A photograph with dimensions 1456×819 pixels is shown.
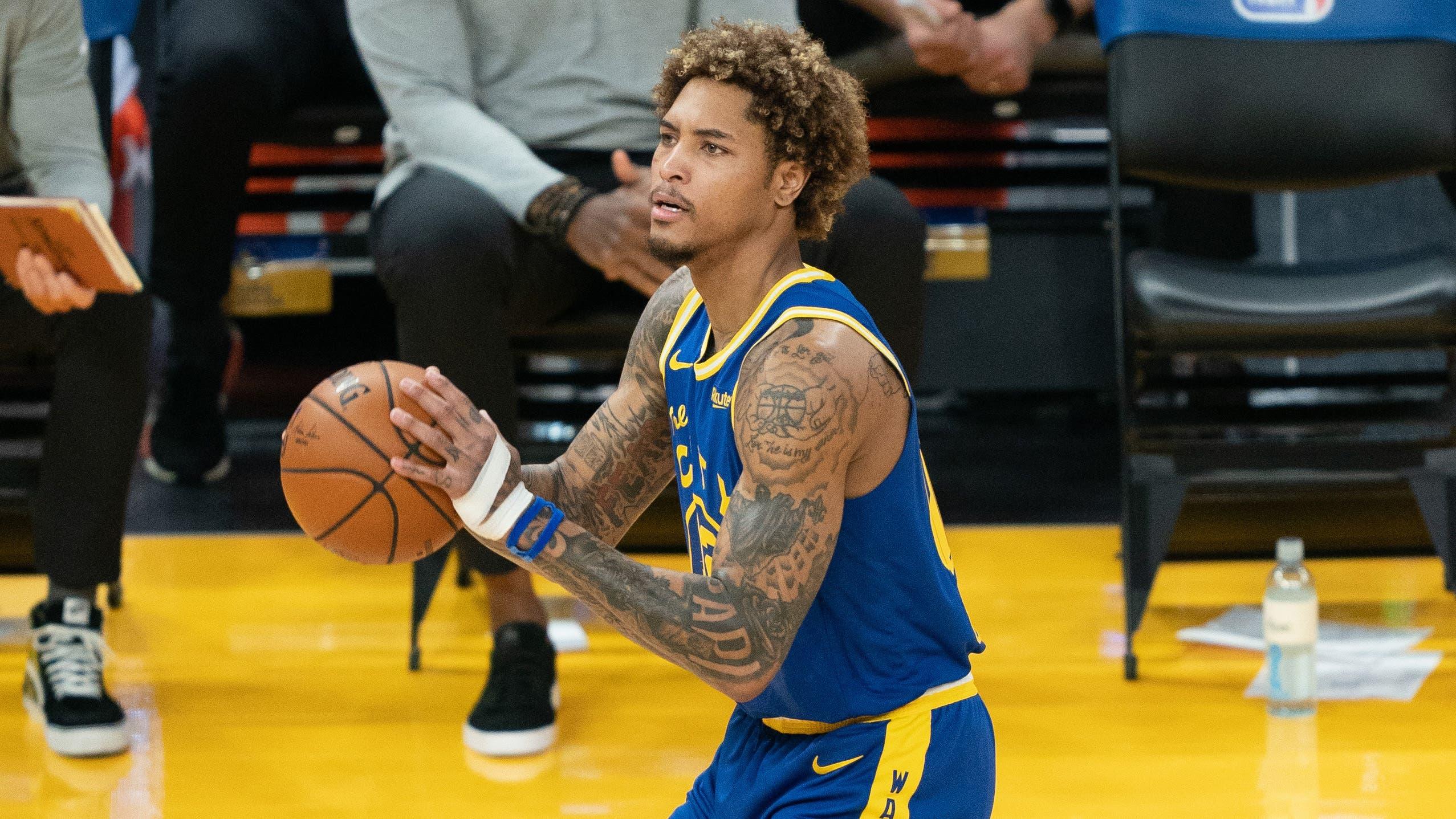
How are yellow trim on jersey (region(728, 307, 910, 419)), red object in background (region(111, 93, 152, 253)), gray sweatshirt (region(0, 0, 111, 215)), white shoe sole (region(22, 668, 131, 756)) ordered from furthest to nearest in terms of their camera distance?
red object in background (region(111, 93, 152, 253)), gray sweatshirt (region(0, 0, 111, 215)), white shoe sole (region(22, 668, 131, 756)), yellow trim on jersey (region(728, 307, 910, 419))

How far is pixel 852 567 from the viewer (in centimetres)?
178

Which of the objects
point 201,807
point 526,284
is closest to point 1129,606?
point 526,284

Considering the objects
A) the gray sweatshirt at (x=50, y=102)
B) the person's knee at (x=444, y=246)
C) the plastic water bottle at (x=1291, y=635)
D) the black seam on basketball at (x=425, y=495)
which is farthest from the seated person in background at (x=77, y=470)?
the plastic water bottle at (x=1291, y=635)

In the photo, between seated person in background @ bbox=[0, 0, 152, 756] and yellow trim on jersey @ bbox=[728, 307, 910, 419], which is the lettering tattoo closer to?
yellow trim on jersey @ bbox=[728, 307, 910, 419]

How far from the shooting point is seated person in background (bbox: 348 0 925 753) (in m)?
2.82

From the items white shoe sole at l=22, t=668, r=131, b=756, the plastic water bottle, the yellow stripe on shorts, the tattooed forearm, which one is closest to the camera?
the tattooed forearm

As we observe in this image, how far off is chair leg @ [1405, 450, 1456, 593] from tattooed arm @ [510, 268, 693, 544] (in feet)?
5.75

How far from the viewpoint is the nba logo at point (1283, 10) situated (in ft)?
10.7

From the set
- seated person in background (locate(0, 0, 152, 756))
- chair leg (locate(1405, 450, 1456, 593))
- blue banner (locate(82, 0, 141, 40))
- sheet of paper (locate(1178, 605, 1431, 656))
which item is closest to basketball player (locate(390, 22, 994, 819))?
seated person in background (locate(0, 0, 152, 756))

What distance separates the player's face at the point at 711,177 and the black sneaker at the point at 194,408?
9.00ft

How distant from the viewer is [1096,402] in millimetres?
5098

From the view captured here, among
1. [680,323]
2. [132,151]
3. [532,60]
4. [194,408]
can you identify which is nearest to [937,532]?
[680,323]

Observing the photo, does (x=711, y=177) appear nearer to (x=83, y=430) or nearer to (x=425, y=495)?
(x=425, y=495)

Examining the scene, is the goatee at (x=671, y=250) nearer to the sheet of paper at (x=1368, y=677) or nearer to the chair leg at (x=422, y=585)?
the chair leg at (x=422, y=585)
